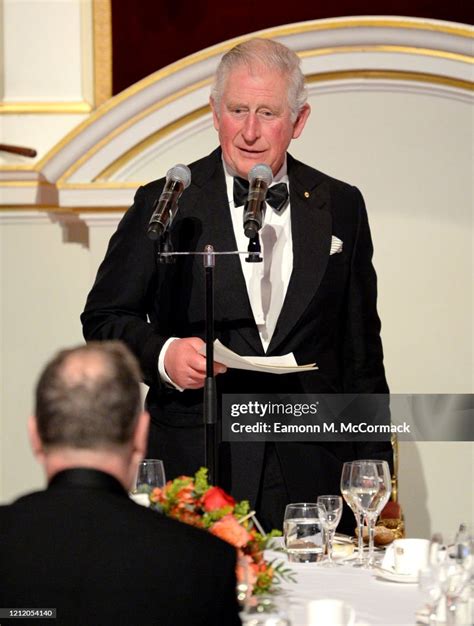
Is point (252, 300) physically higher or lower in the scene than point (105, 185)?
lower

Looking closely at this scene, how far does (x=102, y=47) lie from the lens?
505cm

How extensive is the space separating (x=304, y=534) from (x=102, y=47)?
3.09 m

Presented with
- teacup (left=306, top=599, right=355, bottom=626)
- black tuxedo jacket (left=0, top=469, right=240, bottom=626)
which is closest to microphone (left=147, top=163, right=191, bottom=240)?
teacup (left=306, top=599, right=355, bottom=626)

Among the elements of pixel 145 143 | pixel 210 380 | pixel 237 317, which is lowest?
pixel 210 380

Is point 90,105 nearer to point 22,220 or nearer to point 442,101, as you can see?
point 22,220

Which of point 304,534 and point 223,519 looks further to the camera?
point 304,534

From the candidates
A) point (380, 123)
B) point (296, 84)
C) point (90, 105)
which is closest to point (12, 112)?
point (90, 105)

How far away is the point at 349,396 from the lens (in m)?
3.12

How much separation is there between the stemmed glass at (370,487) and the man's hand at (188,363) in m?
0.37

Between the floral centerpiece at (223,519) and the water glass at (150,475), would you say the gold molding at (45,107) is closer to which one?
the water glass at (150,475)

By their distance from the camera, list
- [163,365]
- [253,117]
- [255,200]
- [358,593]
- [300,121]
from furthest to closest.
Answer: [300,121] < [253,117] < [163,365] < [255,200] < [358,593]

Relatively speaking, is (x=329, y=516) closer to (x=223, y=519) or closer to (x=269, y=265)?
(x=223, y=519)

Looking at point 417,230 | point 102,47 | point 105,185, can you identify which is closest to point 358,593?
point 417,230

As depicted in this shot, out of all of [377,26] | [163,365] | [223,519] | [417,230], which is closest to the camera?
[223,519]
